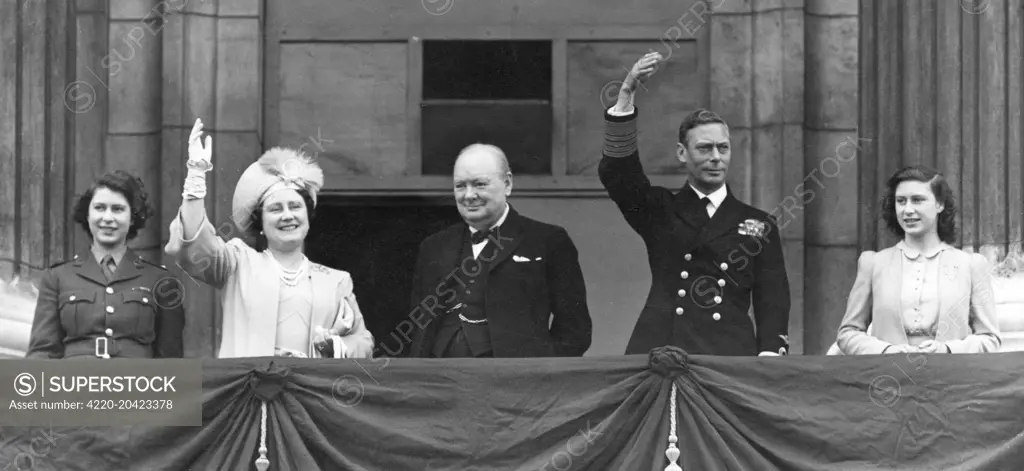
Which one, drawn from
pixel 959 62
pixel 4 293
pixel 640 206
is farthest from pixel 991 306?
pixel 4 293

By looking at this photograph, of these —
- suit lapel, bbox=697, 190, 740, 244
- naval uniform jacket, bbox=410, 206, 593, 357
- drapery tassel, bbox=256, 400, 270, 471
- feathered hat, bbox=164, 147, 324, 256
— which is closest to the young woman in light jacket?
suit lapel, bbox=697, 190, 740, 244

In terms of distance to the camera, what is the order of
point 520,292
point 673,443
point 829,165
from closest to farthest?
1. point 673,443
2. point 520,292
3. point 829,165

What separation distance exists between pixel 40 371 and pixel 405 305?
421cm

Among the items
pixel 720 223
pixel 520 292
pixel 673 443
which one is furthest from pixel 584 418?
pixel 720 223

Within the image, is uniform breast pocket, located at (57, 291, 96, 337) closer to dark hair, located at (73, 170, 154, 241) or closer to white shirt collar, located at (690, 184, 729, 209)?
dark hair, located at (73, 170, 154, 241)

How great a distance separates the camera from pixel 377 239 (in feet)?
54.1

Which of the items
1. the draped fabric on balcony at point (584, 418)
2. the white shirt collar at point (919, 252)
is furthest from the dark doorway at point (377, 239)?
the white shirt collar at point (919, 252)

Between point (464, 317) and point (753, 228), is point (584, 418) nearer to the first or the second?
point (464, 317)

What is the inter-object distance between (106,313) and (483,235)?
82.0 inches

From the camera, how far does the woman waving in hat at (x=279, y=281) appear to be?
12758 mm

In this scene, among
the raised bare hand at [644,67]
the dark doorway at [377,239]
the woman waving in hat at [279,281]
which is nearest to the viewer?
the raised bare hand at [644,67]

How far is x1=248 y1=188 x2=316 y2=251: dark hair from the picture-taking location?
1295cm

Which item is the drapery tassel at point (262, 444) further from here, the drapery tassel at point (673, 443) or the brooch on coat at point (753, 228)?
the brooch on coat at point (753, 228)

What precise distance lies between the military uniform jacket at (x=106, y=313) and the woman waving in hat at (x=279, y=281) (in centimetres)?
39
